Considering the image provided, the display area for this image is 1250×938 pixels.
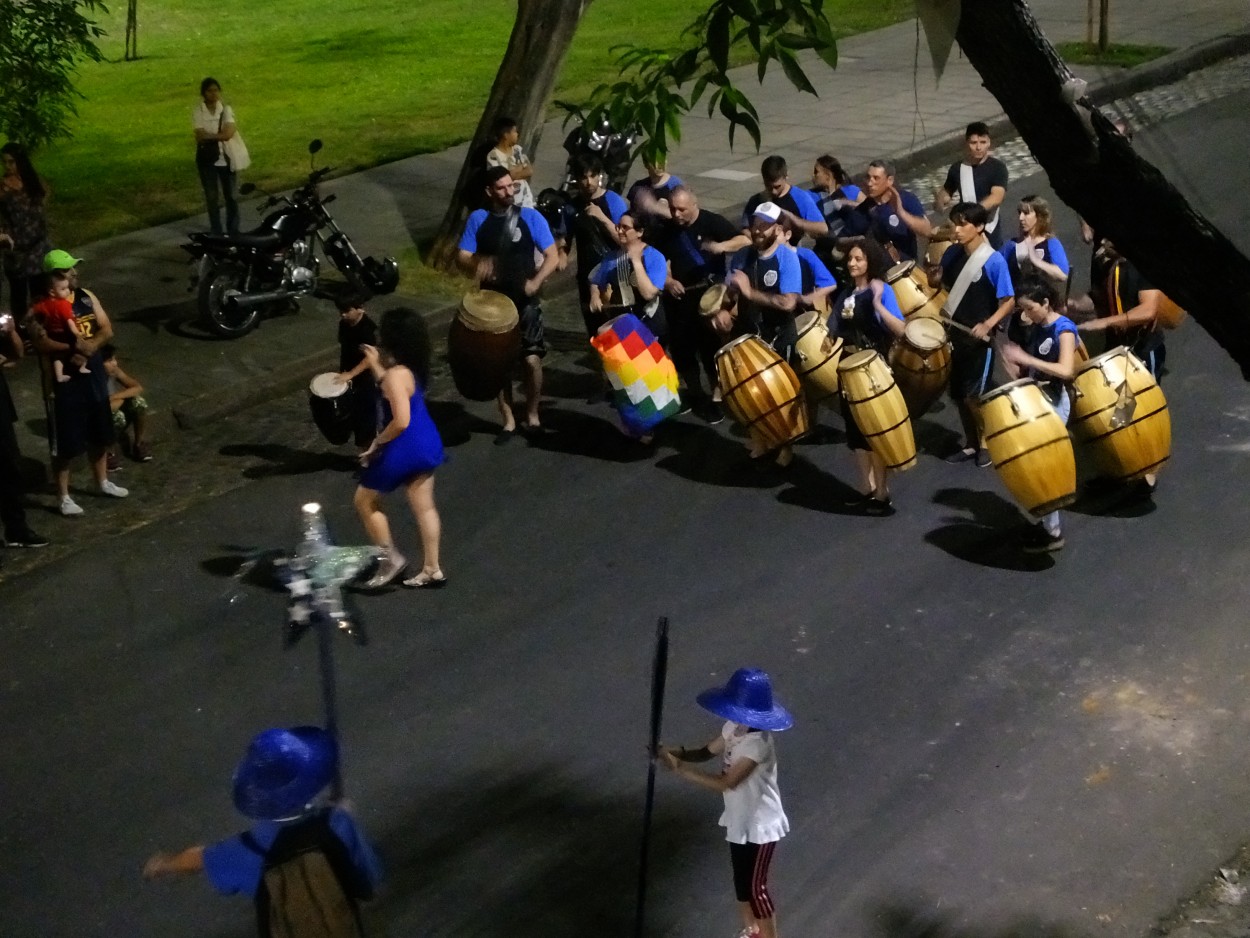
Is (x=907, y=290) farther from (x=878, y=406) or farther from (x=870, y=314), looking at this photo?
(x=878, y=406)

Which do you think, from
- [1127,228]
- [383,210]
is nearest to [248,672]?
[1127,228]

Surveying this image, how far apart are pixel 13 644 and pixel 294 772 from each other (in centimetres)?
436

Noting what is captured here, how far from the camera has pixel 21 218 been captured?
464 inches

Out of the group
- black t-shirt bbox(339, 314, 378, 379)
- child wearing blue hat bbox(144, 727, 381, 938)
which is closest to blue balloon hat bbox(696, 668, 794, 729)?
child wearing blue hat bbox(144, 727, 381, 938)

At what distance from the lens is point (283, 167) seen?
17766mm

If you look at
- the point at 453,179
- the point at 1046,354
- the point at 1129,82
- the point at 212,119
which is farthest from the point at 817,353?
the point at 1129,82

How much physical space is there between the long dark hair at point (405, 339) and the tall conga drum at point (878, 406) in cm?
242

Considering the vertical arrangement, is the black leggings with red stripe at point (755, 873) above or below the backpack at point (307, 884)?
below

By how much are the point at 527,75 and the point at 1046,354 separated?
21.7 feet

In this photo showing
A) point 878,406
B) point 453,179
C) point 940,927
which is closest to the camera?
point 940,927

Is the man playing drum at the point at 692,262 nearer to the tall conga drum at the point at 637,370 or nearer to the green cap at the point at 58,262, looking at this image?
the tall conga drum at the point at 637,370

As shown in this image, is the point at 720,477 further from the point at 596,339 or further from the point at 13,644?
the point at 13,644

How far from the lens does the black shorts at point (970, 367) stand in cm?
933

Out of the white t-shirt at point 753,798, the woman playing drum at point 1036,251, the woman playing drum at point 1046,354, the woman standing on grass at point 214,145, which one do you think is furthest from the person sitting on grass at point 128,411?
the white t-shirt at point 753,798
